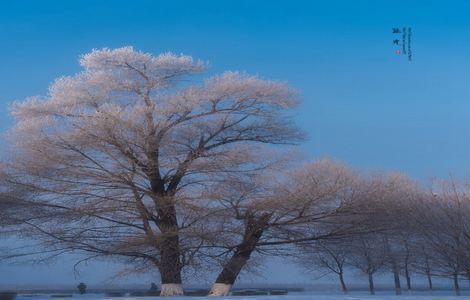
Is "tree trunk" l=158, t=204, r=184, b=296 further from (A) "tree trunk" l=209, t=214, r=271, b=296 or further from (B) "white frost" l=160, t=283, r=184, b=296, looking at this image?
(A) "tree trunk" l=209, t=214, r=271, b=296

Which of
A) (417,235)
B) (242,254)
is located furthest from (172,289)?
(417,235)

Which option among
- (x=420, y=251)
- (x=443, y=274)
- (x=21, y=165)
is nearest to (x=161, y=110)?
(x=21, y=165)

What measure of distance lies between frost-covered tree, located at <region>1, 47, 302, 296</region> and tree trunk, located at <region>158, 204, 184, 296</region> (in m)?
0.03

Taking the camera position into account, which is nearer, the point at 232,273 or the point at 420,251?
the point at 232,273

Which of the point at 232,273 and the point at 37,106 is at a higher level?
the point at 37,106

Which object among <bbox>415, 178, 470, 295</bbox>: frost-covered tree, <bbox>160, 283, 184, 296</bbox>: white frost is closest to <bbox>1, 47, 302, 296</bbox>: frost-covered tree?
<bbox>160, 283, 184, 296</bbox>: white frost

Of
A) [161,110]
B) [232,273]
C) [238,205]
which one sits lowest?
[232,273]

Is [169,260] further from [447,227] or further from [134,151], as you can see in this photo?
[447,227]

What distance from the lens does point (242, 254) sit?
24656mm

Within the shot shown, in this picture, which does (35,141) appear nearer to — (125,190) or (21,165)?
(21,165)

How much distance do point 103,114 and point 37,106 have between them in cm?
292

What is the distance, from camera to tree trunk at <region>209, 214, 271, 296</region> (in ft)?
79.3

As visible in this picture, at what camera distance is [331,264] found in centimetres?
4372

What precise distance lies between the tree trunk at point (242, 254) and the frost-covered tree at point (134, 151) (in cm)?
157
